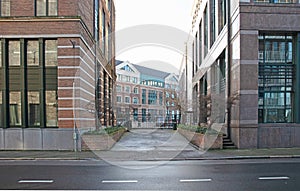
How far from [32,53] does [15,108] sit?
353 centimetres

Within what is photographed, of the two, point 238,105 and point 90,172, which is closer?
point 90,172

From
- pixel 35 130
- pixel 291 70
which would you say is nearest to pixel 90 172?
pixel 35 130

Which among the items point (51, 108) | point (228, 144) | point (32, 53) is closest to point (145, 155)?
point (228, 144)

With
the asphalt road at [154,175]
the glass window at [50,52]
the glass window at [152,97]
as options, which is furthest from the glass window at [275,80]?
the glass window at [152,97]

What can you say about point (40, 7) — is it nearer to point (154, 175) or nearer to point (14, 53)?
point (14, 53)

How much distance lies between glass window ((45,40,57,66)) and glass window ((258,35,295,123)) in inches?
504

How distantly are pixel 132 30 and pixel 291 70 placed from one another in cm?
1048

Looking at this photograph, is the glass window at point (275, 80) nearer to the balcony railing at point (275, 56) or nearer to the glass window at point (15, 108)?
the balcony railing at point (275, 56)

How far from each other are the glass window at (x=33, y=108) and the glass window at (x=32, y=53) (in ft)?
6.26

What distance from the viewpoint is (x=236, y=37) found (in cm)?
1797

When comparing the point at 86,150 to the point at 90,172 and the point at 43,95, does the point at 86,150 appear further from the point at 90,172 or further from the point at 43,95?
the point at 90,172

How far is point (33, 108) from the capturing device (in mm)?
17344

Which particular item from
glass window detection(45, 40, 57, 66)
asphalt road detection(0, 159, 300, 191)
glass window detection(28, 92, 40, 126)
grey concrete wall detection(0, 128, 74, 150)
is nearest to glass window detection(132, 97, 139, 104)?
glass window detection(28, 92, 40, 126)

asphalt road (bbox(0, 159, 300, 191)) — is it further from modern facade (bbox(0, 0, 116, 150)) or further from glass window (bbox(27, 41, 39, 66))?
glass window (bbox(27, 41, 39, 66))
